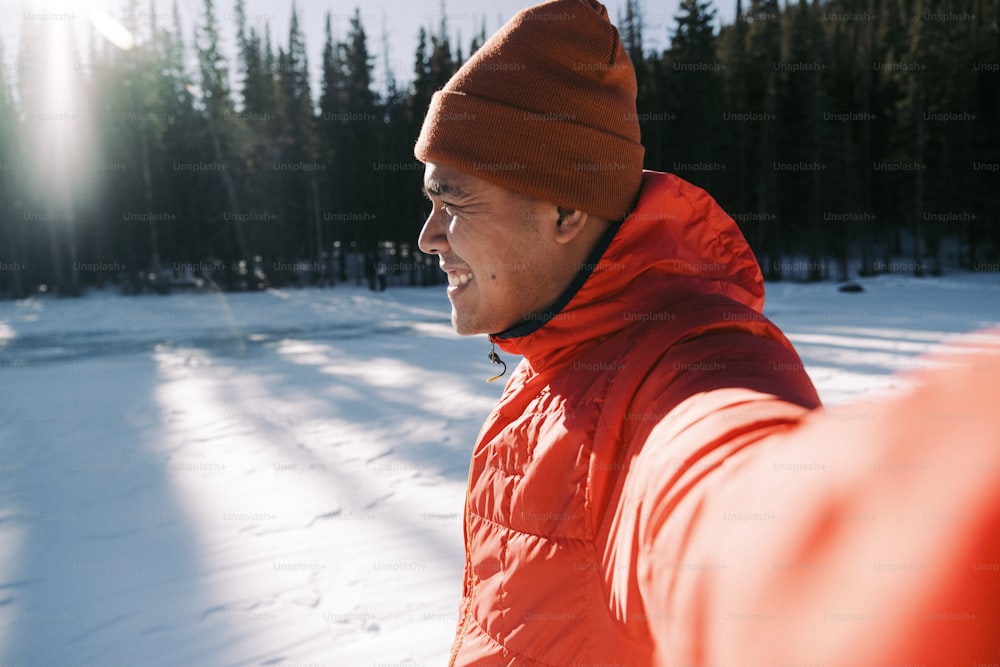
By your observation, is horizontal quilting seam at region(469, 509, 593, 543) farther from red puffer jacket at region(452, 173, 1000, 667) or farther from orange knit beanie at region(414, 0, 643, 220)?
orange knit beanie at region(414, 0, 643, 220)

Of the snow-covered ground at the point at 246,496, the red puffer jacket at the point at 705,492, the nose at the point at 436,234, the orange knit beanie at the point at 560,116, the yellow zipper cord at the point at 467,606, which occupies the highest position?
the orange knit beanie at the point at 560,116

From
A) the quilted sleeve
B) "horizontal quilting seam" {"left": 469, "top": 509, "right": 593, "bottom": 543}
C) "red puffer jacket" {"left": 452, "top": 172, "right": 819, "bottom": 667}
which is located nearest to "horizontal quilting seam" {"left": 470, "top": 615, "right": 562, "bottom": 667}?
"red puffer jacket" {"left": 452, "top": 172, "right": 819, "bottom": 667}

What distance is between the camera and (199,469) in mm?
5789

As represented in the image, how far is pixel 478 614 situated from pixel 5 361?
1505cm

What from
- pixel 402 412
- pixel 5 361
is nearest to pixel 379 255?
pixel 5 361

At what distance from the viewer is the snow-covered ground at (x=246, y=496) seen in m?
3.38

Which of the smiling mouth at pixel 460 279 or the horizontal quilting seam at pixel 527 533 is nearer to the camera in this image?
the horizontal quilting seam at pixel 527 533

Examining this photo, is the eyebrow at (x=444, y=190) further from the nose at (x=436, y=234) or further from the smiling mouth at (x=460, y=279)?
the smiling mouth at (x=460, y=279)

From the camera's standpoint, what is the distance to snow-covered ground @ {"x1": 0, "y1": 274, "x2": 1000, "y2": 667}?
3379 mm

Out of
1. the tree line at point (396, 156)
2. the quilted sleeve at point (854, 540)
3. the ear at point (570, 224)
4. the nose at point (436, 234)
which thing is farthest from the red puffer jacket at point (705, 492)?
the tree line at point (396, 156)

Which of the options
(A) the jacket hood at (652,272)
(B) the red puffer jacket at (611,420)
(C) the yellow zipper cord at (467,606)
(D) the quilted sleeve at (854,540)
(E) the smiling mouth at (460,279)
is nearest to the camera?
(D) the quilted sleeve at (854,540)

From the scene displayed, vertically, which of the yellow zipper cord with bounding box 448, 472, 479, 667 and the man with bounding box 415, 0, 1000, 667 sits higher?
the man with bounding box 415, 0, 1000, 667

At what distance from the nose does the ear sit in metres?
0.29

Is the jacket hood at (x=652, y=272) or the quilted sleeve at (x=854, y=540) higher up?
the jacket hood at (x=652, y=272)
